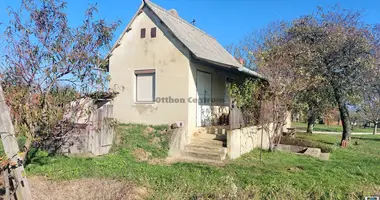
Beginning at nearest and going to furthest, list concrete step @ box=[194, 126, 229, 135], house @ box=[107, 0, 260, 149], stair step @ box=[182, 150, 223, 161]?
stair step @ box=[182, 150, 223, 161] → house @ box=[107, 0, 260, 149] → concrete step @ box=[194, 126, 229, 135]

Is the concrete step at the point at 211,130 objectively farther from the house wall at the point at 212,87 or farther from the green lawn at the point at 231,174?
the green lawn at the point at 231,174

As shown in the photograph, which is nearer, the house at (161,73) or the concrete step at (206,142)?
the concrete step at (206,142)

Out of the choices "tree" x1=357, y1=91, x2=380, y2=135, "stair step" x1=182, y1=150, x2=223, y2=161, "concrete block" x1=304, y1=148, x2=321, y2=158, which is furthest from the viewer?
"tree" x1=357, y1=91, x2=380, y2=135

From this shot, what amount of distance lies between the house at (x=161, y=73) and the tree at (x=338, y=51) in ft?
13.8

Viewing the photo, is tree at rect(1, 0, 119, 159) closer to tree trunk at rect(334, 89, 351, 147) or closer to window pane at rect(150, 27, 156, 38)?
window pane at rect(150, 27, 156, 38)

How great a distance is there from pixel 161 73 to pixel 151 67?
0.60 meters

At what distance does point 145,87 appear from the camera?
12.0 metres

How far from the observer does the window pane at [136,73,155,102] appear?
11789 millimetres

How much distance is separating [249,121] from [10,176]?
30.2ft

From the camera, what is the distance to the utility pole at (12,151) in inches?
165

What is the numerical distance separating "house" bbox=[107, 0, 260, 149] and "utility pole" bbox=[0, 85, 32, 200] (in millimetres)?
6765

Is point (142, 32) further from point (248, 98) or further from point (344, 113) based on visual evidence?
point (344, 113)

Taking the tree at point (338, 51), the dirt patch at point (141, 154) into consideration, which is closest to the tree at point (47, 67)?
the dirt patch at point (141, 154)

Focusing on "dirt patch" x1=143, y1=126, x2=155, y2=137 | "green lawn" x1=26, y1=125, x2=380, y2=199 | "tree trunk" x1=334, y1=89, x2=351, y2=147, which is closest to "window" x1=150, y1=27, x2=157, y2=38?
"dirt patch" x1=143, y1=126, x2=155, y2=137
